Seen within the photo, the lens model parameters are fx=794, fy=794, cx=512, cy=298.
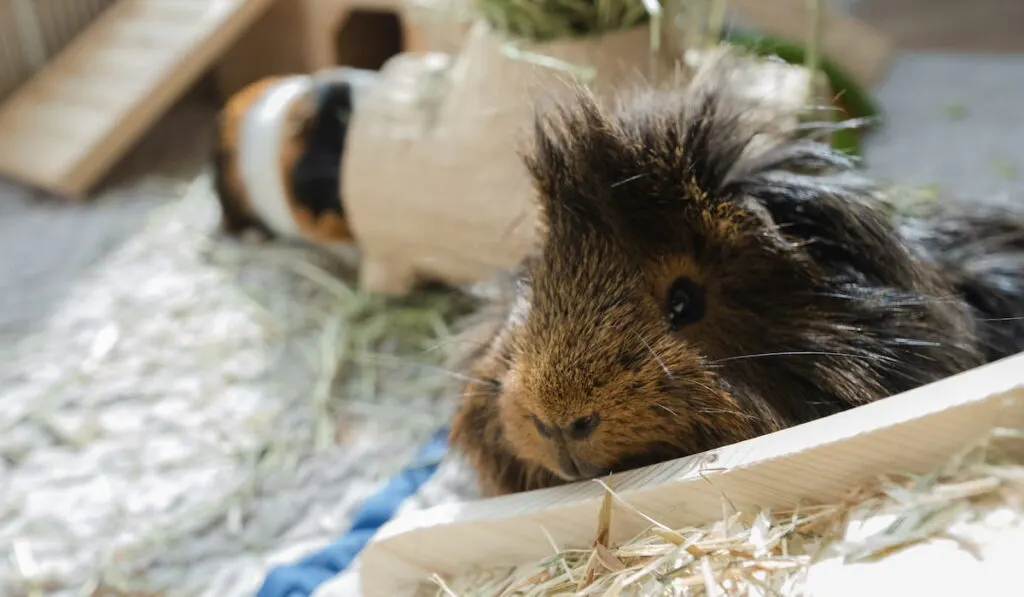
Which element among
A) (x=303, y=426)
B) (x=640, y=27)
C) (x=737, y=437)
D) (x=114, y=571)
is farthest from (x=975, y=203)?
(x=114, y=571)

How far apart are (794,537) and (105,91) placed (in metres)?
2.10

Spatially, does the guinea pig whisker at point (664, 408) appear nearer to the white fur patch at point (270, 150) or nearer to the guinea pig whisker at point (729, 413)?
the guinea pig whisker at point (729, 413)

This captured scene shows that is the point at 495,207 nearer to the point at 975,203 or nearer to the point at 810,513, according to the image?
the point at 975,203

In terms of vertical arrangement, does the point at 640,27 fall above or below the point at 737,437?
above

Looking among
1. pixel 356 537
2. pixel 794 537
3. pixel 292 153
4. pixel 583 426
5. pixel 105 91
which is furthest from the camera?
pixel 105 91

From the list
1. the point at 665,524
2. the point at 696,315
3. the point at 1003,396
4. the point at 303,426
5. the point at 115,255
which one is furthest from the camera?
the point at 115,255

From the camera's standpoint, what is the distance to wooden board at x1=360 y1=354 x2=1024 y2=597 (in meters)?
0.49

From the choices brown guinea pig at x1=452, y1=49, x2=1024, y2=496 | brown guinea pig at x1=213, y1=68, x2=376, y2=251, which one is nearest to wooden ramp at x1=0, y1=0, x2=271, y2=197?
brown guinea pig at x1=213, y1=68, x2=376, y2=251

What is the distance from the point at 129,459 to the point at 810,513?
3.51 ft

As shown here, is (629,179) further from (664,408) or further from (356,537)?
(356,537)

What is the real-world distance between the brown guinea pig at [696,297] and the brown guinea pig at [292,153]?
0.87 meters

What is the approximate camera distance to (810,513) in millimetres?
541

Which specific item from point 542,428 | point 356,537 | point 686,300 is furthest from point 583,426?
point 356,537

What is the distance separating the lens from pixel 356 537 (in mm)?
1020
